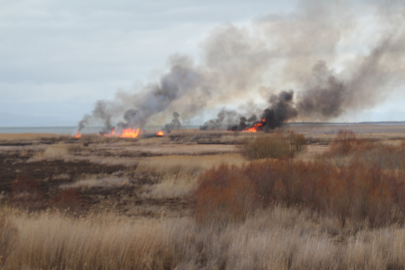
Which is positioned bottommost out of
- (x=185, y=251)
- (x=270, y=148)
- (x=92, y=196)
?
(x=92, y=196)

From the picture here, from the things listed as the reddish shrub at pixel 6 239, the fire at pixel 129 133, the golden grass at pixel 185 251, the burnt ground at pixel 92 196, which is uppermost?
the fire at pixel 129 133

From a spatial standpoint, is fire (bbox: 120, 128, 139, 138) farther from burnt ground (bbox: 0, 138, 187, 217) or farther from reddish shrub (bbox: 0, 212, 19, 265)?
reddish shrub (bbox: 0, 212, 19, 265)

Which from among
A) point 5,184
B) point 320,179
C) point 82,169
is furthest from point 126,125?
Result: point 320,179

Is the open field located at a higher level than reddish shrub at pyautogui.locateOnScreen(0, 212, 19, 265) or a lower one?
lower

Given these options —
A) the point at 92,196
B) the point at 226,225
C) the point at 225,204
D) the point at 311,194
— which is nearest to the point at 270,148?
the point at 311,194

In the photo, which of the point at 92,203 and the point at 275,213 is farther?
the point at 92,203

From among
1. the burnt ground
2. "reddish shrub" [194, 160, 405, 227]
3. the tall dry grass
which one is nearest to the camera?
"reddish shrub" [194, 160, 405, 227]

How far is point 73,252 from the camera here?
4684mm

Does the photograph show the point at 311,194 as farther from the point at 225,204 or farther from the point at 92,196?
the point at 92,196

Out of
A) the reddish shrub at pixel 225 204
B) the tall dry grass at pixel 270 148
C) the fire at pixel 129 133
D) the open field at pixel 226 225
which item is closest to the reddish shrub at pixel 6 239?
the open field at pixel 226 225

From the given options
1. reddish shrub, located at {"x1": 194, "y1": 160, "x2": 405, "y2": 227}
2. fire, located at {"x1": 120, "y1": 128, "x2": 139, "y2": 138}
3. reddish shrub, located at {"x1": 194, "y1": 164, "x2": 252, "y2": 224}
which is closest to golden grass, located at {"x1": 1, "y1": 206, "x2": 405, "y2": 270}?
reddish shrub, located at {"x1": 194, "y1": 164, "x2": 252, "y2": 224}

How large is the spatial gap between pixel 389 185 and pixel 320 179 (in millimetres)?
1851

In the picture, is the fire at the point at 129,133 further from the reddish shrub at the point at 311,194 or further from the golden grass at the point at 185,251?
the golden grass at the point at 185,251

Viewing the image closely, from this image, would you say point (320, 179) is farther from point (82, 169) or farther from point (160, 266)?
point (82, 169)
